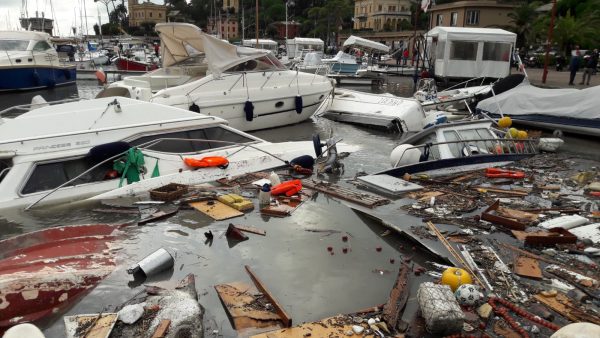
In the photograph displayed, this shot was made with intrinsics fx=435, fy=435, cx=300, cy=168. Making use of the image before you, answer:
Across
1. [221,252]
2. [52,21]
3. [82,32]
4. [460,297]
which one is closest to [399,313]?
[460,297]

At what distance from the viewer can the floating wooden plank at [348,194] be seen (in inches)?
317

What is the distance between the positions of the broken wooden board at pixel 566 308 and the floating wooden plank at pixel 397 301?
1466mm

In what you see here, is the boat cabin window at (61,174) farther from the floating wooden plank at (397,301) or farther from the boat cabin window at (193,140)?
the floating wooden plank at (397,301)

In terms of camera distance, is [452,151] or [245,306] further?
[452,151]

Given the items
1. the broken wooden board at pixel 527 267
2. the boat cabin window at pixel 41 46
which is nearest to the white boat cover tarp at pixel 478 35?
the broken wooden board at pixel 527 267

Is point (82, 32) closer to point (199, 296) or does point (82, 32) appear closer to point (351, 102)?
point (351, 102)

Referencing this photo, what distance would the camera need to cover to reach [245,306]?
4.75m

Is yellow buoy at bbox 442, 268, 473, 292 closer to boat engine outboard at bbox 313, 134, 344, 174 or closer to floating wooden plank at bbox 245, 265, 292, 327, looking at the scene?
floating wooden plank at bbox 245, 265, 292, 327

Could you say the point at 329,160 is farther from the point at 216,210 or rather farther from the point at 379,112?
the point at 379,112

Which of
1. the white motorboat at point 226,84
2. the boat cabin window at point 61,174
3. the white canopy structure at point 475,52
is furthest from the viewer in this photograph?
the white canopy structure at point 475,52

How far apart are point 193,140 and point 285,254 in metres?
4.15

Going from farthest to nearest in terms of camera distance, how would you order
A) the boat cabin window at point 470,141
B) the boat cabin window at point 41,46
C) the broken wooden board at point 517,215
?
the boat cabin window at point 41,46 → the boat cabin window at point 470,141 → the broken wooden board at point 517,215

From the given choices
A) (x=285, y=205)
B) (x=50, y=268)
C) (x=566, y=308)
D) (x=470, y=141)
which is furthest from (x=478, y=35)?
(x=50, y=268)

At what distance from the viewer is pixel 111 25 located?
114000mm
